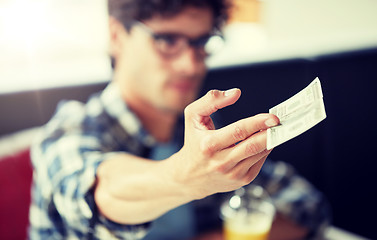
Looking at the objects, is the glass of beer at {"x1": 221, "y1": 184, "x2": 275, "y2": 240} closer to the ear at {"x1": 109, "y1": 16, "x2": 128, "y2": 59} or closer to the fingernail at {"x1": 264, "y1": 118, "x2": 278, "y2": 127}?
the fingernail at {"x1": 264, "y1": 118, "x2": 278, "y2": 127}

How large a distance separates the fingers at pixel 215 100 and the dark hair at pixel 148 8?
0.65 meters

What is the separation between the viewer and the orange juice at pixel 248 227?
78 cm

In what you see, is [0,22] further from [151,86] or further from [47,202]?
[47,202]

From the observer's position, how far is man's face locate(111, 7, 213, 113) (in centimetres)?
93

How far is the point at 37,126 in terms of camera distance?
1.42m

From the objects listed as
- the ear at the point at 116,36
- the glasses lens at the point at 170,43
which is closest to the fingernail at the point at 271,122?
the glasses lens at the point at 170,43

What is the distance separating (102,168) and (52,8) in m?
1.08

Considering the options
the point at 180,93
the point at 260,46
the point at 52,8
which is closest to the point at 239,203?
the point at 180,93

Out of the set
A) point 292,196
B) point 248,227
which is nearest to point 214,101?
point 248,227

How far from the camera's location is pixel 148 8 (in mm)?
975

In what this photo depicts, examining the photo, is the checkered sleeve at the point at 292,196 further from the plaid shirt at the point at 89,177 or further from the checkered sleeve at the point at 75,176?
the checkered sleeve at the point at 75,176

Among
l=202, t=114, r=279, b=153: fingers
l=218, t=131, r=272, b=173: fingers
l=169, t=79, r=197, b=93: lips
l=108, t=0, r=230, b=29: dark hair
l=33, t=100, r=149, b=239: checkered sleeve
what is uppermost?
l=108, t=0, r=230, b=29: dark hair

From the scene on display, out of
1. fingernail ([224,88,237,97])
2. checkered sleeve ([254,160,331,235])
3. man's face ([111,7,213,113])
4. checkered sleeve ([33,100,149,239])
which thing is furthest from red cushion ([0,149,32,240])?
fingernail ([224,88,237,97])

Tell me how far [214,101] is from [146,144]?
74 cm
